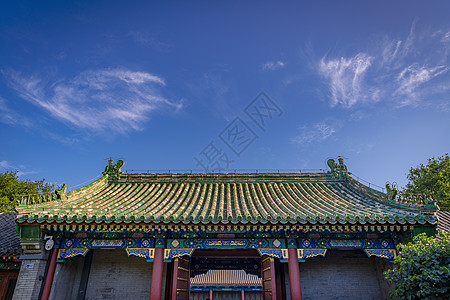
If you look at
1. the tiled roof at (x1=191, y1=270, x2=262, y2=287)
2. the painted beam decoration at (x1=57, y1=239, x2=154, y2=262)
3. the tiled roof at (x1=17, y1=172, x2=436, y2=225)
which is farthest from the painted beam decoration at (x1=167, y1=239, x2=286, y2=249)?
the tiled roof at (x1=191, y1=270, x2=262, y2=287)

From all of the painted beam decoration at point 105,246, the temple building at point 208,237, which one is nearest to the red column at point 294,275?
the temple building at point 208,237

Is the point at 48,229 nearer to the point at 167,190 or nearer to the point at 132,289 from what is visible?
the point at 132,289

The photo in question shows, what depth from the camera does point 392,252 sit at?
7.96 metres

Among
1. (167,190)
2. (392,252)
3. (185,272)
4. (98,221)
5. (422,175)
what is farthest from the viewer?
(422,175)

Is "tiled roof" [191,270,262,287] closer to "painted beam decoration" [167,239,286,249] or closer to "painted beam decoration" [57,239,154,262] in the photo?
"painted beam decoration" [167,239,286,249]

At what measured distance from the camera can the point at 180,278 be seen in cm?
819

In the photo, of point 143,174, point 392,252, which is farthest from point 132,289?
point 392,252

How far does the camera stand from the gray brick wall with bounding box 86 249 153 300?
30.6 feet

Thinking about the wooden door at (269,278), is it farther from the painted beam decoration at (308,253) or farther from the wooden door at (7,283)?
the wooden door at (7,283)

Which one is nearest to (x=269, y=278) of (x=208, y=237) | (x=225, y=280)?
Result: (x=208, y=237)

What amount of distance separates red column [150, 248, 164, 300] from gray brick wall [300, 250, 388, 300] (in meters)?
4.71

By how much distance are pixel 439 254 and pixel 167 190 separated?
8.77 metres

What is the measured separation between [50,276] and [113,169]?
5309mm

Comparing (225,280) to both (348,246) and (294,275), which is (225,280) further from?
(348,246)
